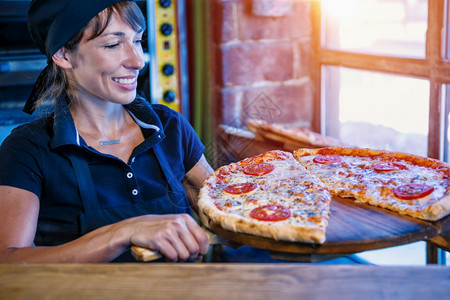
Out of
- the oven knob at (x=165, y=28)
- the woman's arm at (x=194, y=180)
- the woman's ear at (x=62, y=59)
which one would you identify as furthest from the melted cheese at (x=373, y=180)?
the oven knob at (x=165, y=28)

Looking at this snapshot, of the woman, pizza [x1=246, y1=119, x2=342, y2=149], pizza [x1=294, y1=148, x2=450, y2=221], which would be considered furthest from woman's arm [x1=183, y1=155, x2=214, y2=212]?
pizza [x1=246, y1=119, x2=342, y2=149]

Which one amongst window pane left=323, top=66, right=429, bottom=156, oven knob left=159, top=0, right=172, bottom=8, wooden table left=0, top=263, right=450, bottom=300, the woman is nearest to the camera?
wooden table left=0, top=263, right=450, bottom=300

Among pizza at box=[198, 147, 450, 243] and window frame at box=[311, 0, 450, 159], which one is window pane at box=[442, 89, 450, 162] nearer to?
window frame at box=[311, 0, 450, 159]

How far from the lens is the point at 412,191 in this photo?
157 centimetres

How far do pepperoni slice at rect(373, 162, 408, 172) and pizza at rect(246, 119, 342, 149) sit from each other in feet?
2.60

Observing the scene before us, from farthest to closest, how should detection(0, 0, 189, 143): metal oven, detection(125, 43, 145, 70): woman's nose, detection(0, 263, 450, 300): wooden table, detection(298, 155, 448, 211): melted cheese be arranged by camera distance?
detection(0, 0, 189, 143): metal oven, detection(125, 43, 145, 70): woman's nose, detection(298, 155, 448, 211): melted cheese, detection(0, 263, 450, 300): wooden table

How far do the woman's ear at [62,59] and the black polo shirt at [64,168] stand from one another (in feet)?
0.43

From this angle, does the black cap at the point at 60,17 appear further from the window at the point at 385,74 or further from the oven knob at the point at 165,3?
the window at the point at 385,74

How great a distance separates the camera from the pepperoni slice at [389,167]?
1791mm

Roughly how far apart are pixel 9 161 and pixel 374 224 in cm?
112

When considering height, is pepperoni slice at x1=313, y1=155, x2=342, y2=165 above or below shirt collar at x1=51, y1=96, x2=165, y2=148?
below

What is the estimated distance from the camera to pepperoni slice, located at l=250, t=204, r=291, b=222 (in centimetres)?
144

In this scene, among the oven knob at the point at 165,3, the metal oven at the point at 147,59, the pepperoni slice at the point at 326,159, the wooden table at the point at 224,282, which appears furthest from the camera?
the oven knob at the point at 165,3

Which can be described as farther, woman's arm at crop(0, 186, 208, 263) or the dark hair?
the dark hair
